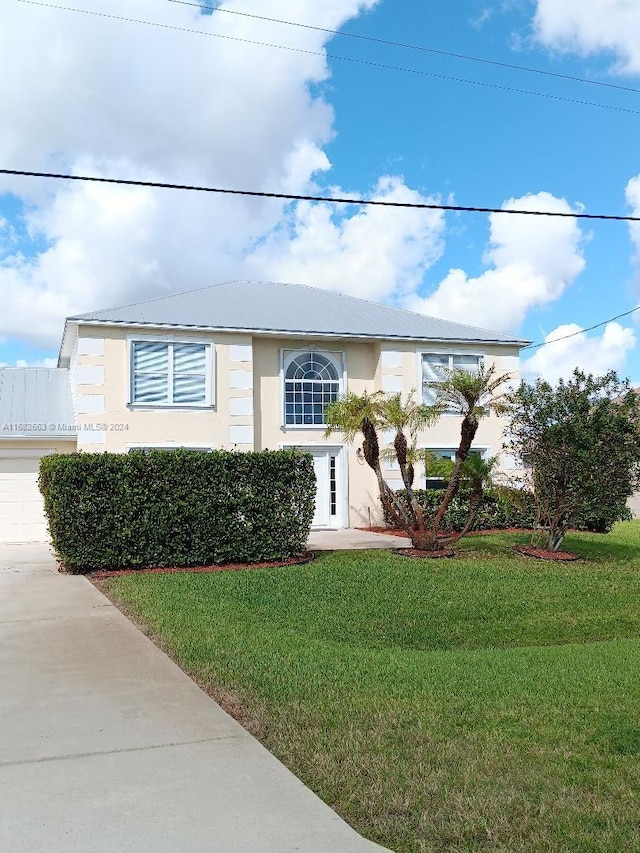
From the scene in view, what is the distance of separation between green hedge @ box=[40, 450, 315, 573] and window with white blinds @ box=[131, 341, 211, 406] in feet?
16.8

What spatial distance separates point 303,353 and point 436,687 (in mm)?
15725

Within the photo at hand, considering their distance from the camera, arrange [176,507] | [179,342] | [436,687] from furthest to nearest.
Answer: [179,342], [176,507], [436,687]

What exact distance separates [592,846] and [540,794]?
0.59 m

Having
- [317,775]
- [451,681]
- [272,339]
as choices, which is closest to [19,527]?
[272,339]

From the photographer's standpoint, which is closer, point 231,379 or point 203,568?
point 203,568

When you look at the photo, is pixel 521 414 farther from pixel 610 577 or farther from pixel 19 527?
pixel 19 527

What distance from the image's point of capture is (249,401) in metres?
20.8

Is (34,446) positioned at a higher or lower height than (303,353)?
lower

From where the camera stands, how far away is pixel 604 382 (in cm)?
1595

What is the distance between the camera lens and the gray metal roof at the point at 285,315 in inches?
805

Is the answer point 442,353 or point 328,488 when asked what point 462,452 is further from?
point 442,353

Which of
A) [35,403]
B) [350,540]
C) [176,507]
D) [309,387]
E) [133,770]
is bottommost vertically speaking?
[133,770]

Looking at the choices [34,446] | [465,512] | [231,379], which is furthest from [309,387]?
[34,446]

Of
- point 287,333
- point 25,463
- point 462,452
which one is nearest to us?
point 462,452
